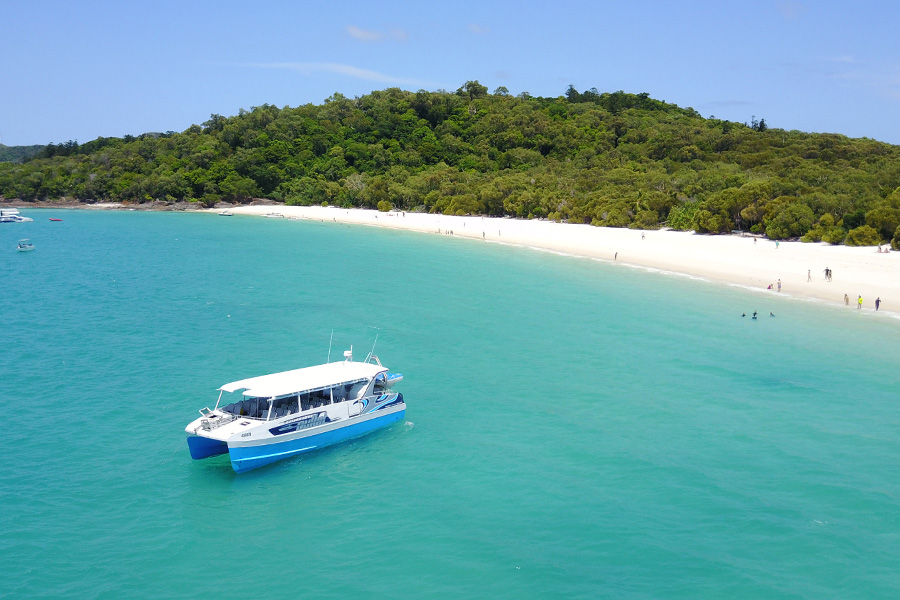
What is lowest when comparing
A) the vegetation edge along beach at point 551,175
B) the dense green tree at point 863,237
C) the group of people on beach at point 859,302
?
the group of people on beach at point 859,302

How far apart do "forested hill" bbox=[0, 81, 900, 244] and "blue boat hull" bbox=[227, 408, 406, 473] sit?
5129cm

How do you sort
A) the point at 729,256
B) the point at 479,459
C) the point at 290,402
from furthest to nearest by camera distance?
the point at 729,256 < the point at 290,402 < the point at 479,459

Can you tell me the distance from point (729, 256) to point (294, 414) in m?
50.8

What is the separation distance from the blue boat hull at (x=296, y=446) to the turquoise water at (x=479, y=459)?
16.6 inches

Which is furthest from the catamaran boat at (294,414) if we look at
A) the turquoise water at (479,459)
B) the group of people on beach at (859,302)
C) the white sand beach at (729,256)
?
the white sand beach at (729,256)

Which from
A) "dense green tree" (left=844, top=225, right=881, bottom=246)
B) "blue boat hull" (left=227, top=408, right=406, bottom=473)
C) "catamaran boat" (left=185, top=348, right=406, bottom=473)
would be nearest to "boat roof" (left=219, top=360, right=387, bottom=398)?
"catamaran boat" (left=185, top=348, right=406, bottom=473)

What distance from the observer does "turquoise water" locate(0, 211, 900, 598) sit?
1652 centimetres

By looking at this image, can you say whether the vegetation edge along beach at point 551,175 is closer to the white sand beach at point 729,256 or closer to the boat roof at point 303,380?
the white sand beach at point 729,256

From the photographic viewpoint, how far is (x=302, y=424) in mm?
22812

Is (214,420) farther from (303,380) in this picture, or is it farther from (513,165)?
(513,165)

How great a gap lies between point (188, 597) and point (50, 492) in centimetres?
784

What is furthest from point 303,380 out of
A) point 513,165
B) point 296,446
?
point 513,165

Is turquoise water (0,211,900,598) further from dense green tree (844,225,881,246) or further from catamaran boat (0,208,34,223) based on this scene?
catamaran boat (0,208,34,223)

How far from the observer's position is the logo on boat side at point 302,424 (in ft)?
72.5
